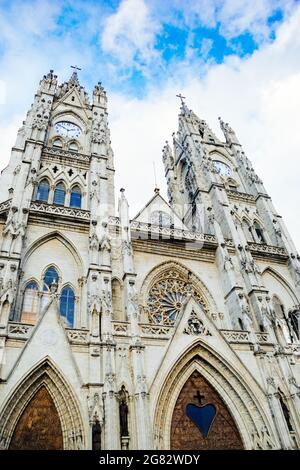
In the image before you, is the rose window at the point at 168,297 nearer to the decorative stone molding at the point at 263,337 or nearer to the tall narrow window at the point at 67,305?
the decorative stone molding at the point at 263,337

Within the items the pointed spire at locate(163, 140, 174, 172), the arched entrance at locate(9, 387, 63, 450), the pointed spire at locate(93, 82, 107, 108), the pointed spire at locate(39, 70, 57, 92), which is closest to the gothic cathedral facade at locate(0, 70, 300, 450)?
the arched entrance at locate(9, 387, 63, 450)

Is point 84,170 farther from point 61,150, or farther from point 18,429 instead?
point 18,429

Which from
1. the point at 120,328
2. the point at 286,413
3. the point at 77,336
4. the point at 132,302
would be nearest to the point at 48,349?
the point at 77,336

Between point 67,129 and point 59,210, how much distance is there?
876cm

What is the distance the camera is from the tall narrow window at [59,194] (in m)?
18.7

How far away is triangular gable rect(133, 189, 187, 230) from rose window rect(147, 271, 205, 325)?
14.2ft

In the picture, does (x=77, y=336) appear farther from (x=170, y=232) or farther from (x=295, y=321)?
(x=295, y=321)

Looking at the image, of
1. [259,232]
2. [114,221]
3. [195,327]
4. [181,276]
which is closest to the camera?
[195,327]

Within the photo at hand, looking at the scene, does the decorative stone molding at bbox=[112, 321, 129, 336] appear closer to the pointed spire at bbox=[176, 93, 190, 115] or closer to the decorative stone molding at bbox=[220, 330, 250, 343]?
the decorative stone molding at bbox=[220, 330, 250, 343]

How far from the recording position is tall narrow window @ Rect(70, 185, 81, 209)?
1906 cm

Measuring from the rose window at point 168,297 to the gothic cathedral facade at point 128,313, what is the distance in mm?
62

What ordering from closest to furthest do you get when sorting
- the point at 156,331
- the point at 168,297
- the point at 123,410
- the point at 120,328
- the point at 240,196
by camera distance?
the point at 123,410
the point at 120,328
the point at 156,331
the point at 168,297
the point at 240,196

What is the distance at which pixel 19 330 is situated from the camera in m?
11.9

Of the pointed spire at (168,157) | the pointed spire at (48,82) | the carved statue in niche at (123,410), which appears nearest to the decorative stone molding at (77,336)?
the carved statue in niche at (123,410)
